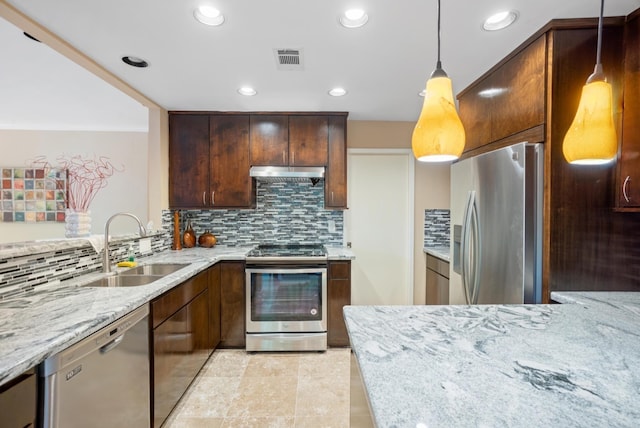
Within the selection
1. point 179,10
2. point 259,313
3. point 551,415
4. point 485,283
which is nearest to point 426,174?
point 485,283

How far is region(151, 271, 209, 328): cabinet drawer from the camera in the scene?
1.66 meters

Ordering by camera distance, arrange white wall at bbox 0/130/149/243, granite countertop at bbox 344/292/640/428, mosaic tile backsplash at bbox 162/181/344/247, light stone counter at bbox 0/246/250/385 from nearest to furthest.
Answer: granite countertop at bbox 344/292/640/428 < light stone counter at bbox 0/246/250/385 < mosaic tile backsplash at bbox 162/181/344/247 < white wall at bbox 0/130/149/243

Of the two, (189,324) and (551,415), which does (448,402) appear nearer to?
(551,415)

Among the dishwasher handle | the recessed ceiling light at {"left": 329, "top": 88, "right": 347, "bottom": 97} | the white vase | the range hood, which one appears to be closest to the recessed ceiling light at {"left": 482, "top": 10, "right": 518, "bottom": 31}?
the recessed ceiling light at {"left": 329, "top": 88, "right": 347, "bottom": 97}

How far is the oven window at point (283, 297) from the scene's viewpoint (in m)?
2.69

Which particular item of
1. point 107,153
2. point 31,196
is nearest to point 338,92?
point 107,153

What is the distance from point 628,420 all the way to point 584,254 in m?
1.35

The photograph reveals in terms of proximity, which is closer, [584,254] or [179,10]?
[179,10]

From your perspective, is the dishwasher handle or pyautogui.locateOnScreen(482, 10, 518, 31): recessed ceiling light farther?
pyautogui.locateOnScreen(482, 10, 518, 31): recessed ceiling light

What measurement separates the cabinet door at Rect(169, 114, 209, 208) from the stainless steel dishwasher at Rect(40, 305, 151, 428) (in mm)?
1714

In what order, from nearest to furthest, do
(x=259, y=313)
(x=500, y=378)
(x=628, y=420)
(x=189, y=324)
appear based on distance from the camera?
(x=628, y=420) < (x=500, y=378) < (x=189, y=324) < (x=259, y=313)

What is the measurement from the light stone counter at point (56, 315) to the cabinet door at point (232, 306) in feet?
2.45

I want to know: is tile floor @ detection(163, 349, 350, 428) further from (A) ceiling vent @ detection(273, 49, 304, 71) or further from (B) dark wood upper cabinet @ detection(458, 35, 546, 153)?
(A) ceiling vent @ detection(273, 49, 304, 71)

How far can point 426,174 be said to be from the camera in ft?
11.2
